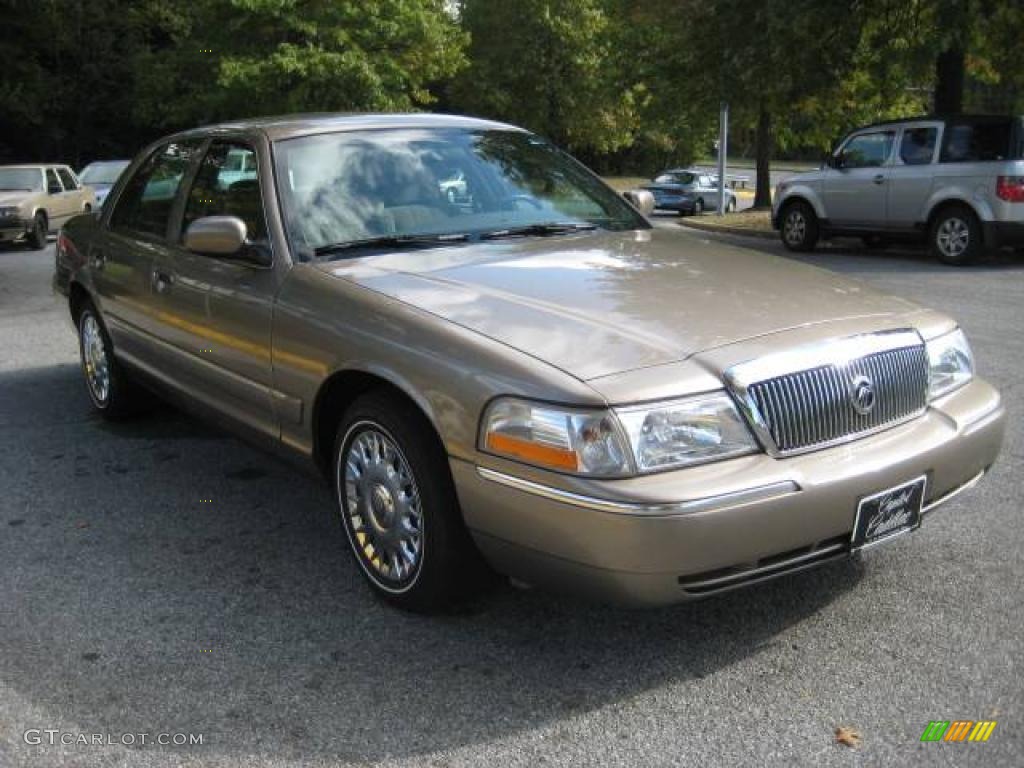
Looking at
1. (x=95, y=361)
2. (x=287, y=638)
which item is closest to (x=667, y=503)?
(x=287, y=638)

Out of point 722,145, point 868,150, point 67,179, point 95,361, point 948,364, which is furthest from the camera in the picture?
point 722,145

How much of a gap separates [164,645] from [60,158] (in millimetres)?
41830

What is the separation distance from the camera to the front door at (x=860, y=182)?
14.1m

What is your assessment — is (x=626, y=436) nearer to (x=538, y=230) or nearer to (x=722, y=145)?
(x=538, y=230)

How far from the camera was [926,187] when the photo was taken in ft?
44.4

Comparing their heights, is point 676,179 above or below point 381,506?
below

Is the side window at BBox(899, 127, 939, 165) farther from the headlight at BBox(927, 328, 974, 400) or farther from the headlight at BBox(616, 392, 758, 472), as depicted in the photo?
the headlight at BBox(616, 392, 758, 472)

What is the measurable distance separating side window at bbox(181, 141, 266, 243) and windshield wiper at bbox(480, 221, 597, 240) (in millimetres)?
912

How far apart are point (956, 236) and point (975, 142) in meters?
1.16

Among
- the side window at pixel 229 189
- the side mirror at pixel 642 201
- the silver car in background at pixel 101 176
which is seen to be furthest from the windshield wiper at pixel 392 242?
the silver car in background at pixel 101 176

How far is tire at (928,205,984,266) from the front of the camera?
13070mm

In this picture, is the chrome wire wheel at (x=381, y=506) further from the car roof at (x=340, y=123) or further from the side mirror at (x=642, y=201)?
the side mirror at (x=642, y=201)

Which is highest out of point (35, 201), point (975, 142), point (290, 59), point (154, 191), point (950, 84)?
point (290, 59)

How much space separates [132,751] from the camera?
9.33ft
